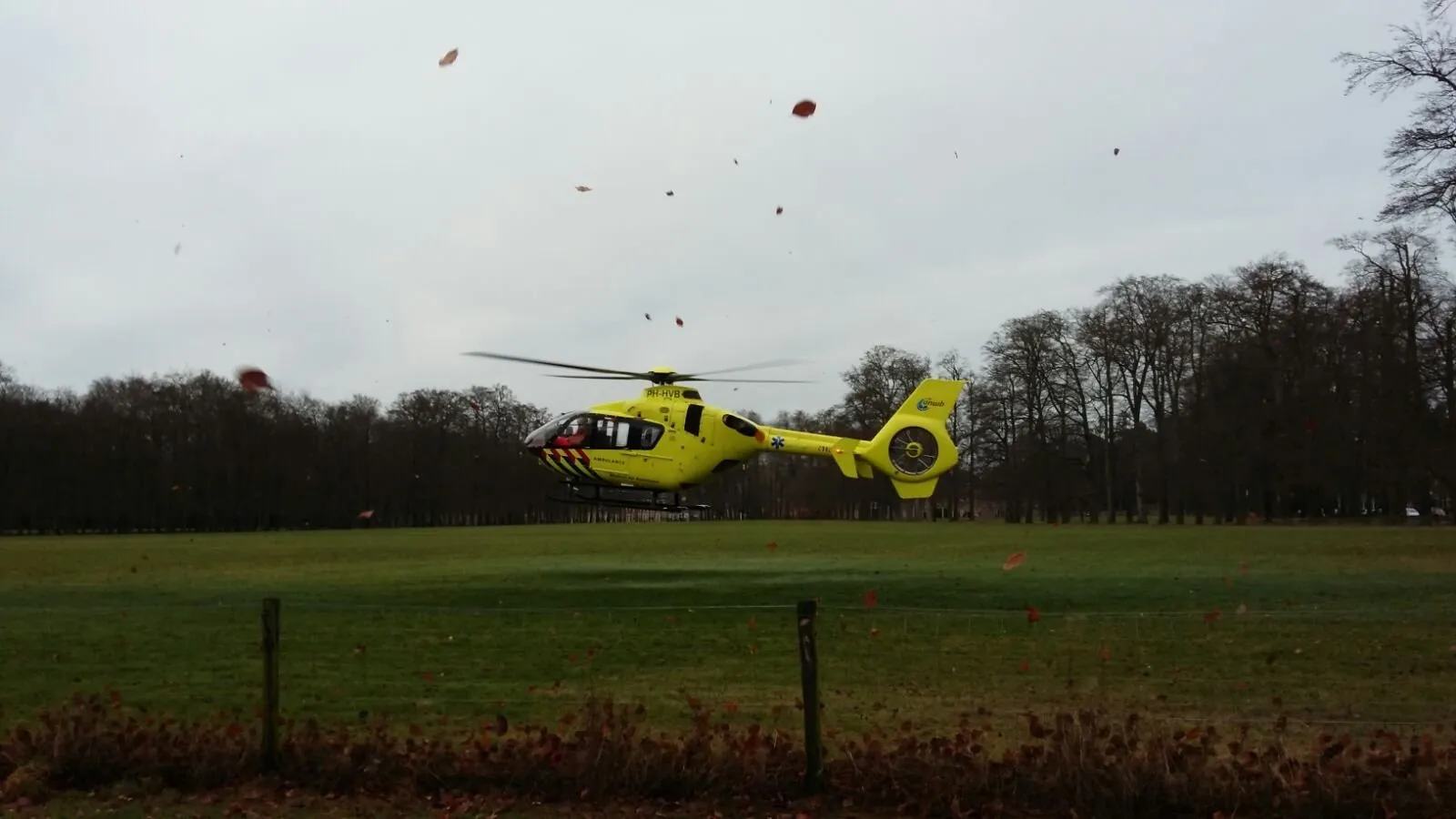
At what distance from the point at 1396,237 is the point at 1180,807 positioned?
68.7 meters

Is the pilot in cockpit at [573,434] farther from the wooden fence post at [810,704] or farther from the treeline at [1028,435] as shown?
the treeline at [1028,435]

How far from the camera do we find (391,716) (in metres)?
12.2

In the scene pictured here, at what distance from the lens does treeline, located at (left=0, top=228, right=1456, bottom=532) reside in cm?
6844

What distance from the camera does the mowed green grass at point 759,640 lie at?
1322 centimetres

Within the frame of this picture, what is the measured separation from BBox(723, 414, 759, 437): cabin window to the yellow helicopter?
19mm

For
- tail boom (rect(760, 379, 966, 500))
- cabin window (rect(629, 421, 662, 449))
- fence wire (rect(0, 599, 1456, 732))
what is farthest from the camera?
tail boom (rect(760, 379, 966, 500))

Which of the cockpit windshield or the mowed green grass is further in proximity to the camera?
the cockpit windshield

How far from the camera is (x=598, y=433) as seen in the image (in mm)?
24391

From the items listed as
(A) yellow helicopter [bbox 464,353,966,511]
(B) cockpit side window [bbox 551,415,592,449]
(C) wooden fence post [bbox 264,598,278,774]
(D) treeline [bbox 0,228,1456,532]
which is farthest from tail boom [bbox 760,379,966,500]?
(D) treeline [bbox 0,228,1456,532]

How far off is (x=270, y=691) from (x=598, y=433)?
15.1m

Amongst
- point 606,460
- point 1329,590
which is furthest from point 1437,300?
point 606,460

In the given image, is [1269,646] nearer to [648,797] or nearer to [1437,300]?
[648,797]

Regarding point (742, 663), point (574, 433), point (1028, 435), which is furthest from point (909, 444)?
point (1028, 435)

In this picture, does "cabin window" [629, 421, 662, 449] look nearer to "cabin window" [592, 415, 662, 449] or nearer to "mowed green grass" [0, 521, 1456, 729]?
"cabin window" [592, 415, 662, 449]
